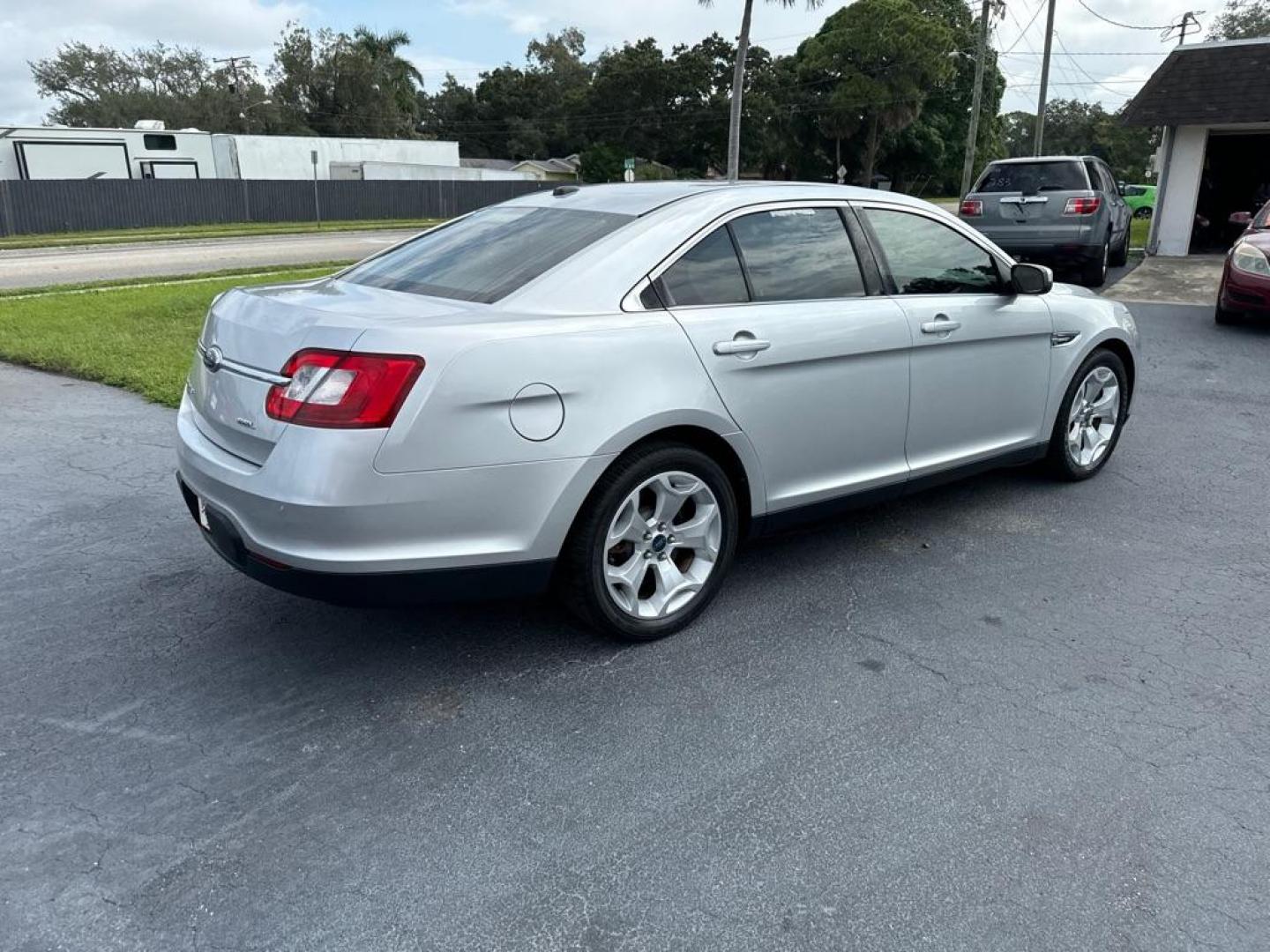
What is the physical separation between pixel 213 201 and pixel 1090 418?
107 feet

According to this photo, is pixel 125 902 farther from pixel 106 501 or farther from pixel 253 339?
pixel 106 501

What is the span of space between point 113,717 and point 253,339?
127cm

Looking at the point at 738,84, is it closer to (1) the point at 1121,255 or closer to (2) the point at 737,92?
(2) the point at 737,92

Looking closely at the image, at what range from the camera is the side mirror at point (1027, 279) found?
4.54 m

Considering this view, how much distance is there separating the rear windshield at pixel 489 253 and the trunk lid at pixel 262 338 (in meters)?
0.16

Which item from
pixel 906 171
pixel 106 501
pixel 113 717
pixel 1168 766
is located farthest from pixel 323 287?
pixel 906 171

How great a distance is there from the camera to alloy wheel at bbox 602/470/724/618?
11.1ft

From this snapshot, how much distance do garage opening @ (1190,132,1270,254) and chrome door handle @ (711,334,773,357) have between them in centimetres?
2040

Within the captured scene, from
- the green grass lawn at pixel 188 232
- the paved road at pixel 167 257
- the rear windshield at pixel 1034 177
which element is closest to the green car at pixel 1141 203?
the rear windshield at pixel 1034 177

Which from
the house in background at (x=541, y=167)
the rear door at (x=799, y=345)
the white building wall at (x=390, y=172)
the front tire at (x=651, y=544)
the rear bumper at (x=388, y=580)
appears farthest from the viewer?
the house in background at (x=541, y=167)

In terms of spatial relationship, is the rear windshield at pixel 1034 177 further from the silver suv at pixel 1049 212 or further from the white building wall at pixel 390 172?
the white building wall at pixel 390 172

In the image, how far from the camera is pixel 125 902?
2293 millimetres

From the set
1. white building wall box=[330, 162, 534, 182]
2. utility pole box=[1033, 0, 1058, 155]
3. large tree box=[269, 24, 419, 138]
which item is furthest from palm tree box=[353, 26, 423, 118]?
utility pole box=[1033, 0, 1058, 155]

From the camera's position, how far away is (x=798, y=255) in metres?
3.89
